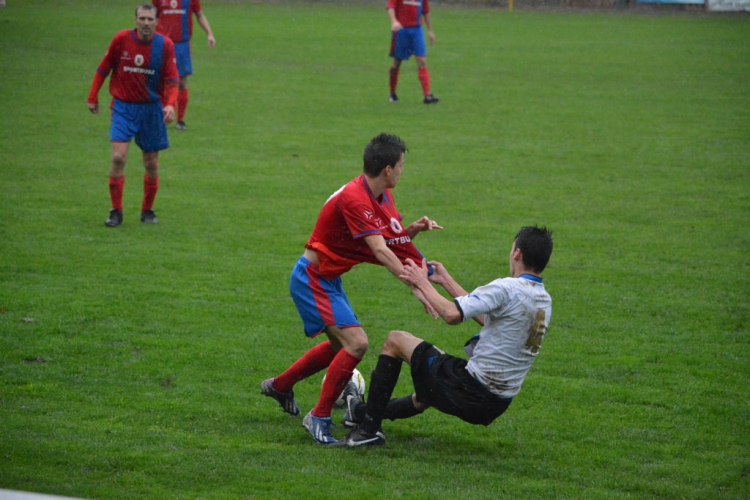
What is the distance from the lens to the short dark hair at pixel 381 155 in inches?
213

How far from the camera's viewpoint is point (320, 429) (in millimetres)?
5410

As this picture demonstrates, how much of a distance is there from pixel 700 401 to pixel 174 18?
11949mm

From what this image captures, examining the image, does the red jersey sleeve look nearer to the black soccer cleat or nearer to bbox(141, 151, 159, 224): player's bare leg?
bbox(141, 151, 159, 224): player's bare leg

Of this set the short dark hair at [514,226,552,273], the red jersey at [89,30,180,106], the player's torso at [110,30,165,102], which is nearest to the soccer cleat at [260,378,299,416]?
the short dark hair at [514,226,552,273]

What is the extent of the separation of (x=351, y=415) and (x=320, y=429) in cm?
36

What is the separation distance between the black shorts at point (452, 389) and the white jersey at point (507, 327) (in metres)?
0.06

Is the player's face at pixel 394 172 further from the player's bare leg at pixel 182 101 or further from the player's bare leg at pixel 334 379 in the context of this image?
the player's bare leg at pixel 182 101

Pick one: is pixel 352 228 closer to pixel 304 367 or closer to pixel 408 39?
pixel 304 367

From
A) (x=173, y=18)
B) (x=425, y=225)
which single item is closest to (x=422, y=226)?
(x=425, y=225)

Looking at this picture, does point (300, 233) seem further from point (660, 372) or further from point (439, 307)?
point (439, 307)

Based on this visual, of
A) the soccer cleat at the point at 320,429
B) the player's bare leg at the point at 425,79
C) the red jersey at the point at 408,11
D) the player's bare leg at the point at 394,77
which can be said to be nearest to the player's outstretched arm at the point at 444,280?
the soccer cleat at the point at 320,429

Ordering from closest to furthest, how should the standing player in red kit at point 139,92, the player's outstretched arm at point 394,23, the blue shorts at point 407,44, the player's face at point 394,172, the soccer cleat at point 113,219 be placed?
the player's face at point 394,172 < the standing player in red kit at point 139,92 < the soccer cleat at point 113,219 < the player's outstretched arm at point 394,23 < the blue shorts at point 407,44

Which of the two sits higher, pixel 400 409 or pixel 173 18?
pixel 173 18

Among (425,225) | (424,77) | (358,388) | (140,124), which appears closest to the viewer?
(425,225)
